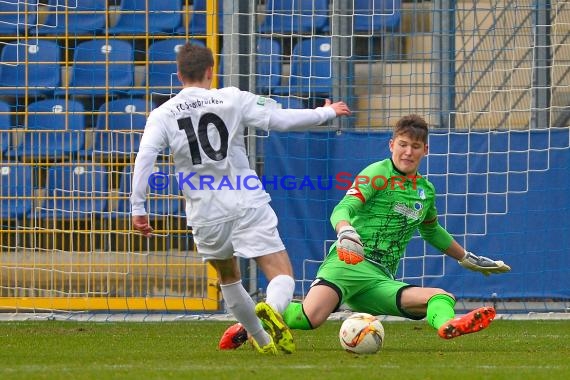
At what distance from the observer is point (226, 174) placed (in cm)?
671

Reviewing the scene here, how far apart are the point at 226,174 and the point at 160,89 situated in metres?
4.91

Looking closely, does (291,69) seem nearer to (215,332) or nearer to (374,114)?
(374,114)

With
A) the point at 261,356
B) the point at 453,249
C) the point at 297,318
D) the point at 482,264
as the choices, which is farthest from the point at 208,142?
the point at 482,264

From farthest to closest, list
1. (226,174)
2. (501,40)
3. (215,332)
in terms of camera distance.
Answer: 1. (501,40)
2. (215,332)
3. (226,174)

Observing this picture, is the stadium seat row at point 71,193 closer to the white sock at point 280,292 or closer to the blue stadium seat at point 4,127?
the blue stadium seat at point 4,127

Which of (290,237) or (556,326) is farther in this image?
(290,237)

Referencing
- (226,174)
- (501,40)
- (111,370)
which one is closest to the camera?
(111,370)

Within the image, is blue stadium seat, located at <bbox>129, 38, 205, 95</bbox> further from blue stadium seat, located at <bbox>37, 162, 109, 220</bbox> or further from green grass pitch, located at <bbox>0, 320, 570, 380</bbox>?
green grass pitch, located at <bbox>0, 320, 570, 380</bbox>

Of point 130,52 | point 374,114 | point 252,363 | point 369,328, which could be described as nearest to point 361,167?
point 374,114

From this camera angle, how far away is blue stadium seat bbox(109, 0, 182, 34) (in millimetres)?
11484

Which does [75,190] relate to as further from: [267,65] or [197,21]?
[267,65]

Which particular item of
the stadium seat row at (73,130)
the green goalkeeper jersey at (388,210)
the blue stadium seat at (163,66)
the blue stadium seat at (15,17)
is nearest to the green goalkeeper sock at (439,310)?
the green goalkeeper jersey at (388,210)

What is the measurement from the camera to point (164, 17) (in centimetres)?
1152

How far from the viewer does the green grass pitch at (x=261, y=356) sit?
18.9 feet
